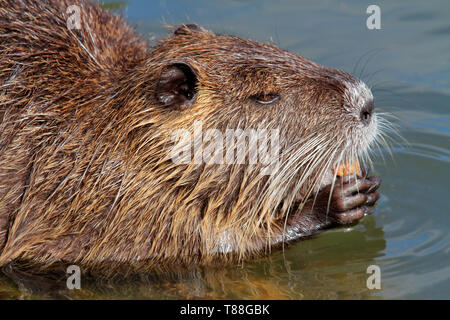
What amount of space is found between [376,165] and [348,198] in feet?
3.65

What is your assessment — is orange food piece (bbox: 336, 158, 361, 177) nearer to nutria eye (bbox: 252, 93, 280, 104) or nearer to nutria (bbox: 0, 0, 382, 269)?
nutria (bbox: 0, 0, 382, 269)

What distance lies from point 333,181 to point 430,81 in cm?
248

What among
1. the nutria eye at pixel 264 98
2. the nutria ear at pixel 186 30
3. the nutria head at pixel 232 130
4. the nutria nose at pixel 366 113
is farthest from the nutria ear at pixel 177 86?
the nutria nose at pixel 366 113

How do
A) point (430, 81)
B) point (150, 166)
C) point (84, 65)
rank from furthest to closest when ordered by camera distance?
point (430, 81) → point (84, 65) → point (150, 166)

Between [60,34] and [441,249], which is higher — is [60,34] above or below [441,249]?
above

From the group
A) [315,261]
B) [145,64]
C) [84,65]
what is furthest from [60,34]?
[315,261]

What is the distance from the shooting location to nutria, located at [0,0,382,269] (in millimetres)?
4465

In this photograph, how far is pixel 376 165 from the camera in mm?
5828

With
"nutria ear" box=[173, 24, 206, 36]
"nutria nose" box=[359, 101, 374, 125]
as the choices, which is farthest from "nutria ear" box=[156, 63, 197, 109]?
"nutria nose" box=[359, 101, 374, 125]

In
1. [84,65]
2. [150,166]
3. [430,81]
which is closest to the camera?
[150,166]

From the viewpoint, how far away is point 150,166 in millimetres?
4465

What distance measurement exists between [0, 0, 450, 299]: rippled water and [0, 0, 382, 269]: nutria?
0.22m

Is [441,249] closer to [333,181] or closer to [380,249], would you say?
[380,249]

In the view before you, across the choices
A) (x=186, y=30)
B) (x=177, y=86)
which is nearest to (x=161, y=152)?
(x=177, y=86)
